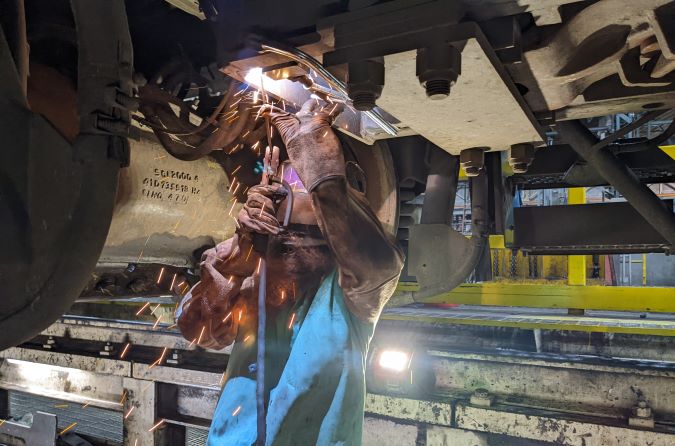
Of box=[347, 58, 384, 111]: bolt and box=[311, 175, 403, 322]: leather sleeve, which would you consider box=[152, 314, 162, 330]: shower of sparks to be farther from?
box=[347, 58, 384, 111]: bolt

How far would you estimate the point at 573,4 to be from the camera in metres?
0.98

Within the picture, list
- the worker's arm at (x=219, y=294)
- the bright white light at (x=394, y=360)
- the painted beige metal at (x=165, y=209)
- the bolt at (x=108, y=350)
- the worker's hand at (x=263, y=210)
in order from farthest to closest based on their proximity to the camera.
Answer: the bolt at (x=108, y=350) < the bright white light at (x=394, y=360) < the worker's arm at (x=219, y=294) < the worker's hand at (x=263, y=210) < the painted beige metal at (x=165, y=209)

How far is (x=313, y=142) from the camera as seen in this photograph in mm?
1626

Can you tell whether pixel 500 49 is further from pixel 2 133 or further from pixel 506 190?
pixel 506 190

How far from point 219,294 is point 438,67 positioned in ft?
4.40

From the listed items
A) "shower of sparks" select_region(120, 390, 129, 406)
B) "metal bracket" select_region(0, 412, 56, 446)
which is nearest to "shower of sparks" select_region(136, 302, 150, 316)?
"shower of sparks" select_region(120, 390, 129, 406)

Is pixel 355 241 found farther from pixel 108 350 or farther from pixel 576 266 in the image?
pixel 576 266

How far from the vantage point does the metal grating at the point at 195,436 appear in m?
3.22

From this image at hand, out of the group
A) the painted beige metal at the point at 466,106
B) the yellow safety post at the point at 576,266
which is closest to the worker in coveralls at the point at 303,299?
the painted beige metal at the point at 466,106

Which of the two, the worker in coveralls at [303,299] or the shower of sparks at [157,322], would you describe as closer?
the worker in coveralls at [303,299]

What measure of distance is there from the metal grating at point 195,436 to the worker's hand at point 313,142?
226 cm

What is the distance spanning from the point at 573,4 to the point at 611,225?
5.45 ft

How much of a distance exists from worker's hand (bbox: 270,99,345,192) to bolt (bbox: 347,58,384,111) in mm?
567

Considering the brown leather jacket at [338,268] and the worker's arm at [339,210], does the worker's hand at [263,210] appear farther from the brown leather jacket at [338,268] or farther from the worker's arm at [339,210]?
the worker's arm at [339,210]
